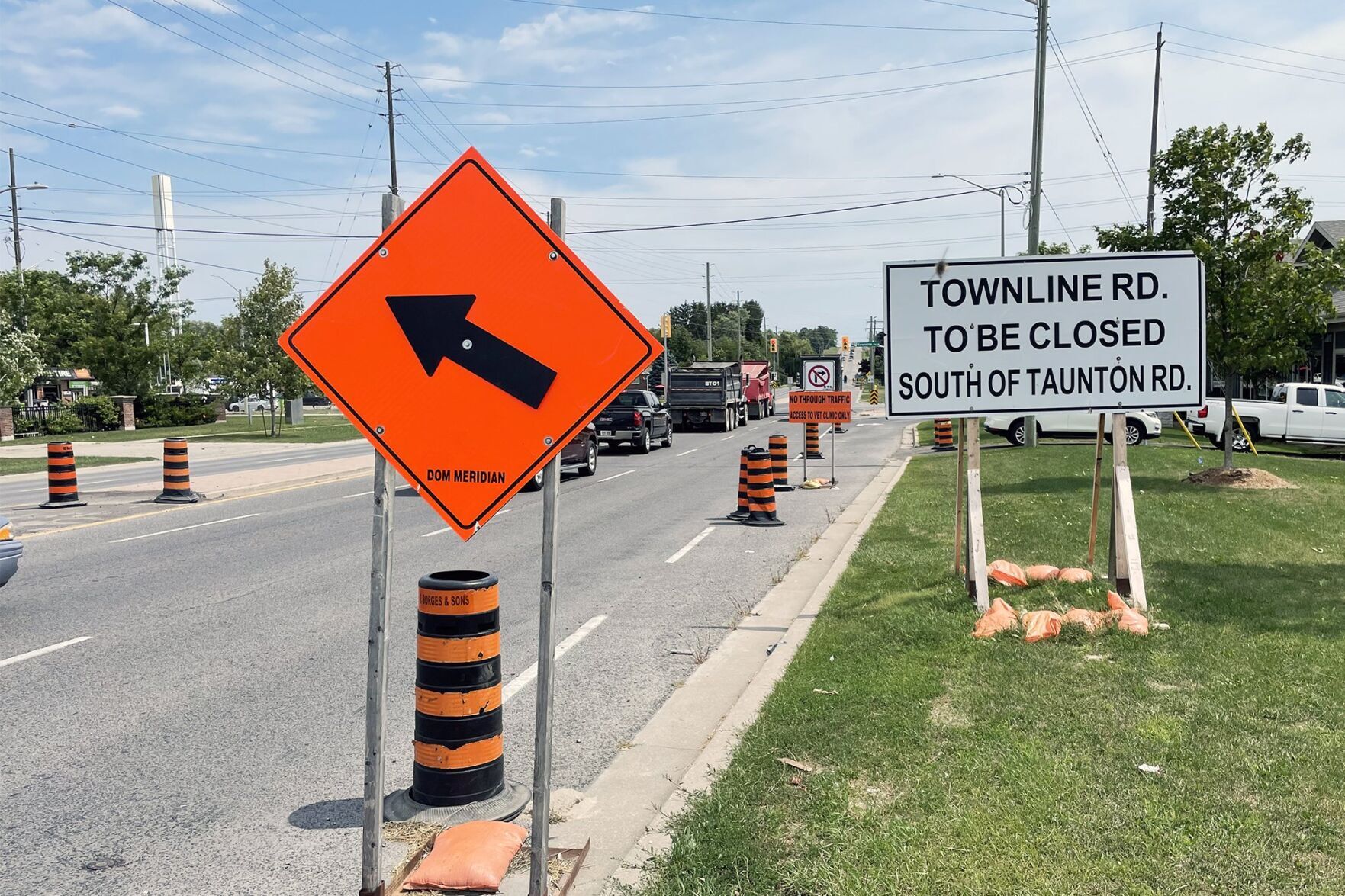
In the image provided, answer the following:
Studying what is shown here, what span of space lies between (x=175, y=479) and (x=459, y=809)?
1576 centimetres

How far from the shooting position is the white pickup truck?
27031 millimetres

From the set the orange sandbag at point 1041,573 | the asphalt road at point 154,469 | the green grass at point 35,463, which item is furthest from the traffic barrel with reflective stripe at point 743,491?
the green grass at point 35,463

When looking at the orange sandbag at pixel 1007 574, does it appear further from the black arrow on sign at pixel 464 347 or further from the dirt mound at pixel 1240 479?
the dirt mound at pixel 1240 479

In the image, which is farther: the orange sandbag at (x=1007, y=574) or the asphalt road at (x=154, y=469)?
the asphalt road at (x=154, y=469)

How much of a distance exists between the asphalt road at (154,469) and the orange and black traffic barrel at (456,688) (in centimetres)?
1649

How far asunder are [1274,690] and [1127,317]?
3.43m

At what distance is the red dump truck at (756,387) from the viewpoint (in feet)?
163

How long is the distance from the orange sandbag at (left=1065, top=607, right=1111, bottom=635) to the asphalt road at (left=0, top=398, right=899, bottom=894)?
2.60m

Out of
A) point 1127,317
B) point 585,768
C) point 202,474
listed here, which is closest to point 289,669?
point 585,768

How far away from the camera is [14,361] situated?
113 ft

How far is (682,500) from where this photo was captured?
1806cm

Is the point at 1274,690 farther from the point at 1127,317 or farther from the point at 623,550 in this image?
the point at 623,550

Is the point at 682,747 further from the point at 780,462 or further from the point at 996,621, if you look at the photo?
the point at 780,462

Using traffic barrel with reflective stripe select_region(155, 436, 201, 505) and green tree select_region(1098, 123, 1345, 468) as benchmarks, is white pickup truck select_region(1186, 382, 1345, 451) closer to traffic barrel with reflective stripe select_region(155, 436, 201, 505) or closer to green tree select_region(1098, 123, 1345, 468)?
green tree select_region(1098, 123, 1345, 468)
